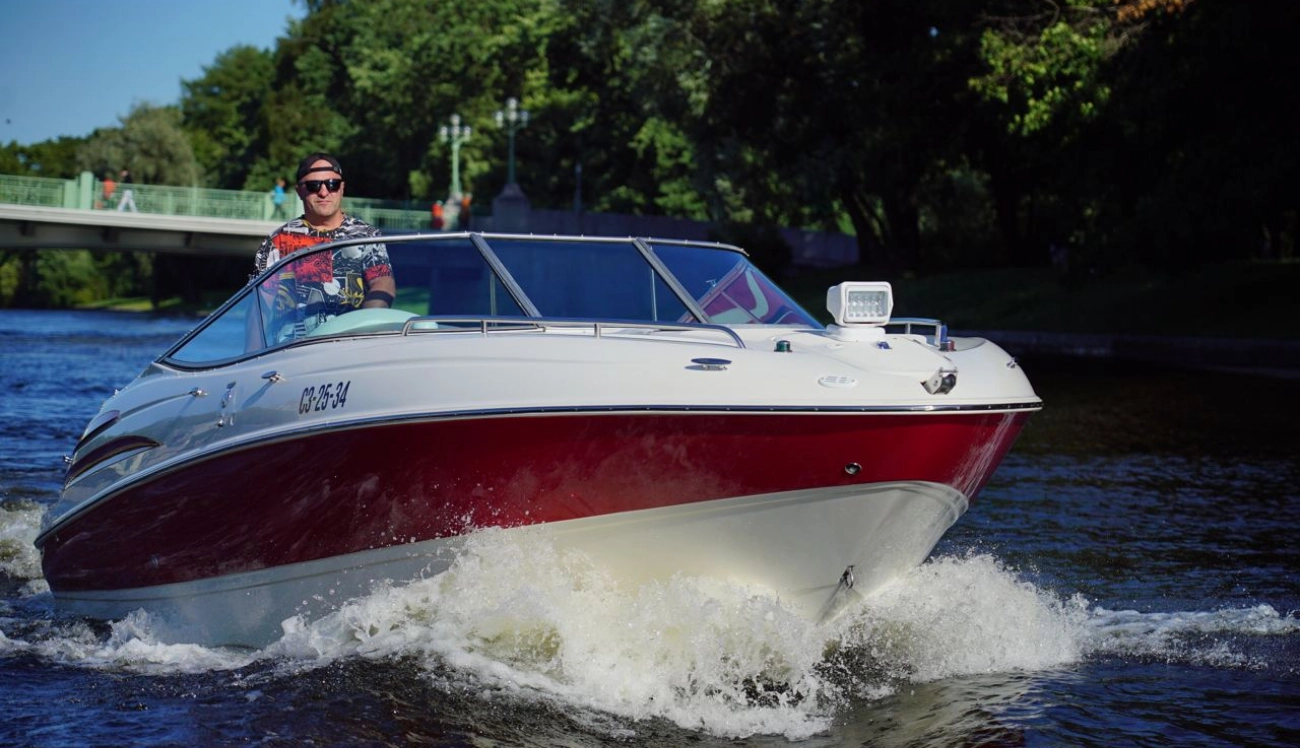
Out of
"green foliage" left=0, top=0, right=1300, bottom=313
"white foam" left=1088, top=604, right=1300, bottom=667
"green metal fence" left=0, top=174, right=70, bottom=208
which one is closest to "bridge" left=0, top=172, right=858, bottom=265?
"green metal fence" left=0, top=174, right=70, bottom=208

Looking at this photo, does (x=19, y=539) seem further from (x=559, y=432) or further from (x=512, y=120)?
(x=512, y=120)

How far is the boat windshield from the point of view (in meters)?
6.40

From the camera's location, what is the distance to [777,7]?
A: 38656mm

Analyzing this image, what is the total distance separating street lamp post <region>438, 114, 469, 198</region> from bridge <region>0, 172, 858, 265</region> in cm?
429

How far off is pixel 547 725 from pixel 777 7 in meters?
34.9

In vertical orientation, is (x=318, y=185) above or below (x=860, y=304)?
above

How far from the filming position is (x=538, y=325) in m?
6.00

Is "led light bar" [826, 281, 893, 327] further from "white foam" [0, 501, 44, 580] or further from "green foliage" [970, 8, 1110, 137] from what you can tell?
"green foliage" [970, 8, 1110, 137]

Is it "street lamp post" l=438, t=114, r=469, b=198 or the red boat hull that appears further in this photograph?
"street lamp post" l=438, t=114, r=469, b=198

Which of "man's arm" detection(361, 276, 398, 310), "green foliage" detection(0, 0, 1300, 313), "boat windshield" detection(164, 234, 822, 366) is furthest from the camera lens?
"green foliage" detection(0, 0, 1300, 313)

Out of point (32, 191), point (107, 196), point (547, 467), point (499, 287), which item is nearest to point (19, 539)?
point (499, 287)

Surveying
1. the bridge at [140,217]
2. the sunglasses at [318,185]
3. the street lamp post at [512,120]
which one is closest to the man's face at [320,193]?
the sunglasses at [318,185]

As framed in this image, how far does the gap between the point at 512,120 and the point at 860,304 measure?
2011 inches

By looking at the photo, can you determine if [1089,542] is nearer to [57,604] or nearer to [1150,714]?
[1150,714]
